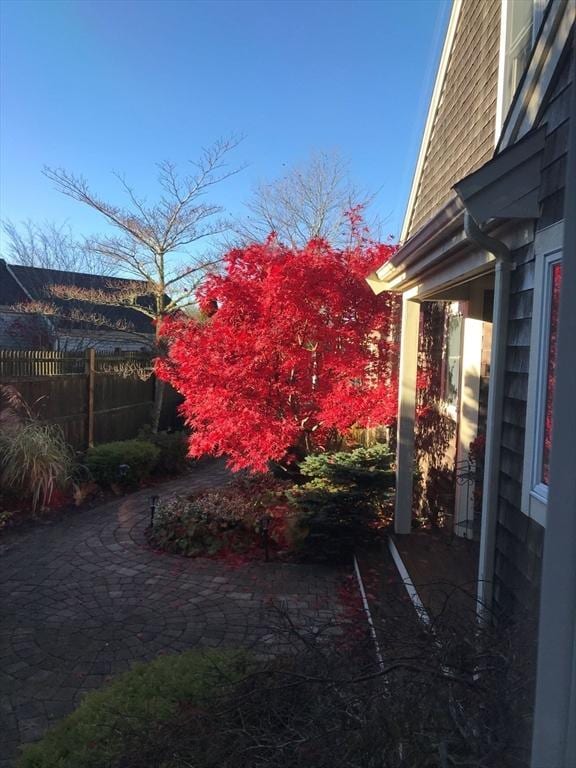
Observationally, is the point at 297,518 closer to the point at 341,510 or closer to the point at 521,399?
the point at 341,510

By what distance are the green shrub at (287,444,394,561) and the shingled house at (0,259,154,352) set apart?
34.1ft

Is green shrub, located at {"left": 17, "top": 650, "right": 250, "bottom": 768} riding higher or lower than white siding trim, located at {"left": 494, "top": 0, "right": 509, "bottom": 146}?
lower

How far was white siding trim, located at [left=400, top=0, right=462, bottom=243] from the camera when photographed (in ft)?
21.4

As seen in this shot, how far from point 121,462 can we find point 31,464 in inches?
66.7

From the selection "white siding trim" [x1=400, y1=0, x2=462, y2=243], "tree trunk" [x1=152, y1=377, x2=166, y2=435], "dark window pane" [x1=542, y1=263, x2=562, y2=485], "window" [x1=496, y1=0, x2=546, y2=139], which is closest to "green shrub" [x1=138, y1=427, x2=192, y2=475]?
"tree trunk" [x1=152, y1=377, x2=166, y2=435]

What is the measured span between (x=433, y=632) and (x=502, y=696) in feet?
1.40

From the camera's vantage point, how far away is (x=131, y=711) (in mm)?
2365

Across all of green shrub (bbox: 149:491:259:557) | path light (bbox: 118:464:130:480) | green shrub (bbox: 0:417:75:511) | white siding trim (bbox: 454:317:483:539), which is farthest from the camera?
path light (bbox: 118:464:130:480)

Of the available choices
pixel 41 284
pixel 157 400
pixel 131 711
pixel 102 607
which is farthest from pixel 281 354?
pixel 41 284

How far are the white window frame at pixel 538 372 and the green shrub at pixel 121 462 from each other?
23.6ft

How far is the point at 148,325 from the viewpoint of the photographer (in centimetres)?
2348

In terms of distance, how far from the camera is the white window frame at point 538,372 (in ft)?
8.66

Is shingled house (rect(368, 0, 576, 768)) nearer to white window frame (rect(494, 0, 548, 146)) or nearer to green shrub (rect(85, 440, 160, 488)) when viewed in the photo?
white window frame (rect(494, 0, 548, 146))

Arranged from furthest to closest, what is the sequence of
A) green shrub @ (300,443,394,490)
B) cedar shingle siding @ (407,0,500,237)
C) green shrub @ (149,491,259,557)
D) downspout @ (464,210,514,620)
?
green shrub @ (149,491,259,557), green shrub @ (300,443,394,490), cedar shingle siding @ (407,0,500,237), downspout @ (464,210,514,620)
